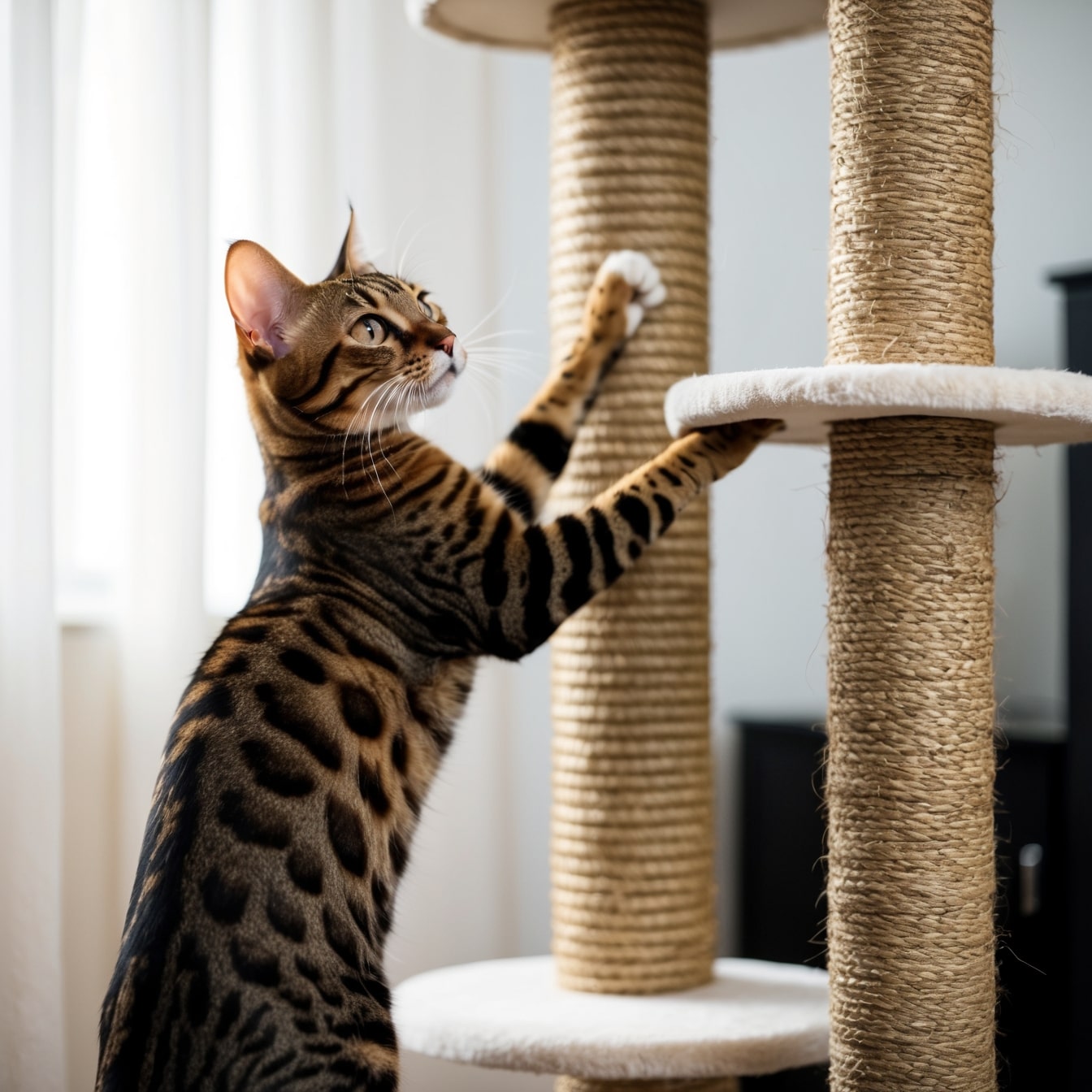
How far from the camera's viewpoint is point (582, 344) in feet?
Answer: 4.15

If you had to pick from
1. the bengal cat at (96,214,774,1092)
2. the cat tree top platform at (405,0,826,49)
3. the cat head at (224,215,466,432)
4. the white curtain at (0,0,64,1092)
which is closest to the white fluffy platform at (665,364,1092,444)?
the bengal cat at (96,214,774,1092)

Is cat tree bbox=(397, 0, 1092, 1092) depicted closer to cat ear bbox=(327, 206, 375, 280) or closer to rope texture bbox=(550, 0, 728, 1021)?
rope texture bbox=(550, 0, 728, 1021)

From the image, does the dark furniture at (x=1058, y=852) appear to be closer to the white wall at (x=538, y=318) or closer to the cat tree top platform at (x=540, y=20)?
the white wall at (x=538, y=318)

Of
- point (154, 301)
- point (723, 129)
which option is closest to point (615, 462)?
point (154, 301)

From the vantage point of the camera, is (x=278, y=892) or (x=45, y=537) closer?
(x=278, y=892)

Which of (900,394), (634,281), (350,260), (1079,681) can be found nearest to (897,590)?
(900,394)

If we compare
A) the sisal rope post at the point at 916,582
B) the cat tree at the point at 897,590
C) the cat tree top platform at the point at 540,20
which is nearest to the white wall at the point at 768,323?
the cat tree top platform at the point at 540,20

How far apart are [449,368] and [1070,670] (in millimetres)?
1009

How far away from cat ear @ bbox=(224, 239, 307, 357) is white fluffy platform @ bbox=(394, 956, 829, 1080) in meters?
0.58

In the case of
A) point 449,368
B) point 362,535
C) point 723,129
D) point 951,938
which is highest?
point 723,129

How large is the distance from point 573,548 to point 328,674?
0.77ft

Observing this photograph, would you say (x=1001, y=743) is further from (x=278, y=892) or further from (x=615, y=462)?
(x=278, y=892)

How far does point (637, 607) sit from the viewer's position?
4.17 feet

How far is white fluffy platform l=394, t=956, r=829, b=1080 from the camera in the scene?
43.3 inches
